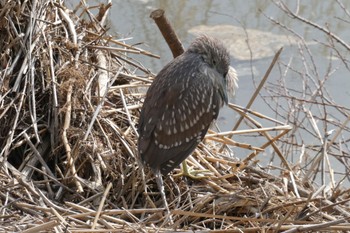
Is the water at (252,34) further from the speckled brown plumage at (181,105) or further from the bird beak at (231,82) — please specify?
the speckled brown plumage at (181,105)

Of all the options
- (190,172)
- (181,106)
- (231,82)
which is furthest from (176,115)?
(231,82)

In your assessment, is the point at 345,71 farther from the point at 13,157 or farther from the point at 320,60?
the point at 13,157

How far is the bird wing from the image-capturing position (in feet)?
15.1

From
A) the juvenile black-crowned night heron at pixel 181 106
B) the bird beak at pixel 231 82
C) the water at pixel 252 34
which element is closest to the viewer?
the juvenile black-crowned night heron at pixel 181 106

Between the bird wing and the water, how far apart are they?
2794 millimetres

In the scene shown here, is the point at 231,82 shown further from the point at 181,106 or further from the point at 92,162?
the point at 92,162

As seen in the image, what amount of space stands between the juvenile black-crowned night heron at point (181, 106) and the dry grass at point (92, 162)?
0.48 feet

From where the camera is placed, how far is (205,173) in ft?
15.6

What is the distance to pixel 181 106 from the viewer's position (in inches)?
185

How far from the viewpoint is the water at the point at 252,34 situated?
7.89m

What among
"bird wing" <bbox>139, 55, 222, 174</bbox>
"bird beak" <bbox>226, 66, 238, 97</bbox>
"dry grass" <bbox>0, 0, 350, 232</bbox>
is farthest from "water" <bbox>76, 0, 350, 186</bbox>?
"bird wing" <bbox>139, 55, 222, 174</bbox>

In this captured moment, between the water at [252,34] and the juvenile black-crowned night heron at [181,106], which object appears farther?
the water at [252,34]

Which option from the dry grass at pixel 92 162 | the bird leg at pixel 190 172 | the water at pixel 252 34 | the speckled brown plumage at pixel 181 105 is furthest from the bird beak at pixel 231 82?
the water at pixel 252 34

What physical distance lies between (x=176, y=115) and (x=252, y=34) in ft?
13.1
